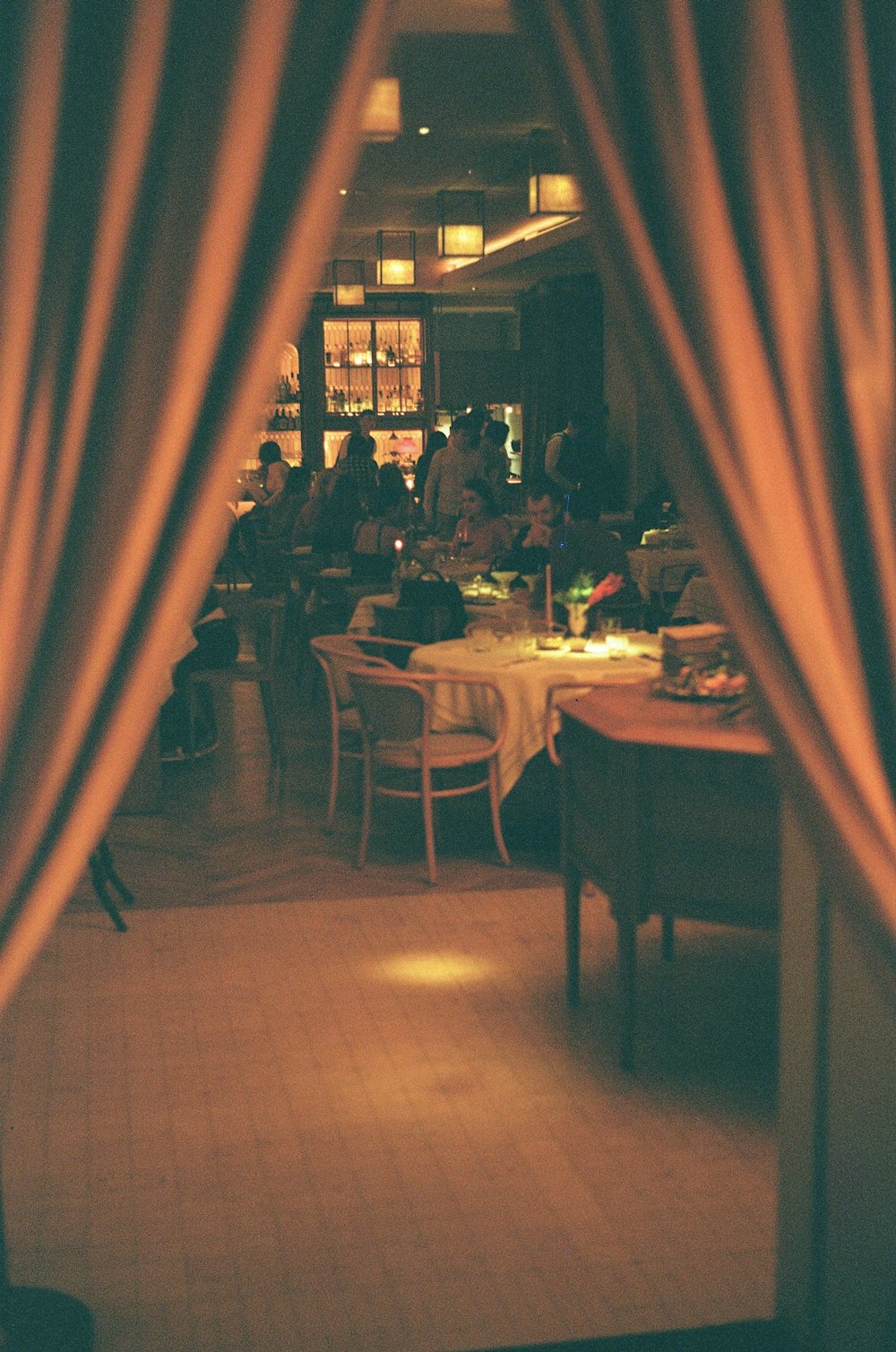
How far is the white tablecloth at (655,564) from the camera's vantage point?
1012cm

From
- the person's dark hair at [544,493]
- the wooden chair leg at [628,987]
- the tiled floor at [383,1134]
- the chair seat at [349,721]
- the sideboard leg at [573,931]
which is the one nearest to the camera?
the tiled floor at [383,1134]

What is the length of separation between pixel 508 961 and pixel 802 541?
10.1ft

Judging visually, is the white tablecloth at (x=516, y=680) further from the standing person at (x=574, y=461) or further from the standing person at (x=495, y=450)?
the standing person at (x=495, y=450)

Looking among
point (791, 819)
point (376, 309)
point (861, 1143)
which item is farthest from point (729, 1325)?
point (376, 309)

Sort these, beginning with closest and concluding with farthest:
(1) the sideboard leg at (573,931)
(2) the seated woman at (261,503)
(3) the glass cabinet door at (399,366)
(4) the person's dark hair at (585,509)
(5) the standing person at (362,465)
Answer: (1) the sideboard leg at (573,931) < (4) the person's dark hair at (585,509) < (5) the standing person at (362,465) < (2) the seated woman at (261,503) < (3) the glass cabinet door at (399,366)

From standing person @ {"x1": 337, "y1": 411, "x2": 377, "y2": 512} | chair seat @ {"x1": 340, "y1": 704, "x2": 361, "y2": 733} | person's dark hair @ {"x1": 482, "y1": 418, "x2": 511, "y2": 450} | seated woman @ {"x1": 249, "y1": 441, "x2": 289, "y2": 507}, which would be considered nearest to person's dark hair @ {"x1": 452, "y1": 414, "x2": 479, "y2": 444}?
standing person @ {"x1": 337, "y1": 411, "x2": 377, "y2": 512}

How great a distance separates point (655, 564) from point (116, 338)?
27.8 feet

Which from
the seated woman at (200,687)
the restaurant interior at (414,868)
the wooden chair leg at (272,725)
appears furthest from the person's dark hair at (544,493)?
the wooden chair leg at (272,725)

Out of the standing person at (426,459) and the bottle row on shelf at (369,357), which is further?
the bottle row on shelf at (369,357)

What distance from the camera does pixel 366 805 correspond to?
19.2 feet

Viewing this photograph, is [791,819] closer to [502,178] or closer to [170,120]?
[170,120]

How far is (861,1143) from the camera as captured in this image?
246 cm

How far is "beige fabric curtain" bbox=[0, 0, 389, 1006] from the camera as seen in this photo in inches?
71.9

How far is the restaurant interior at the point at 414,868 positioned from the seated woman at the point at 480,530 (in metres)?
0.82
